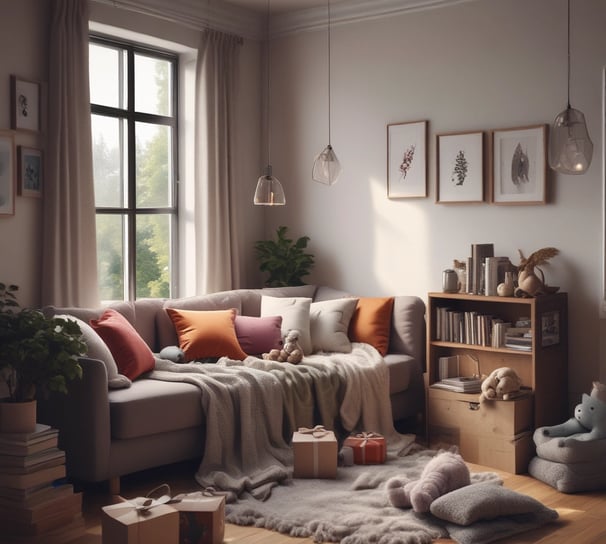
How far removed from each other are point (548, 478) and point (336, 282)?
2337mm

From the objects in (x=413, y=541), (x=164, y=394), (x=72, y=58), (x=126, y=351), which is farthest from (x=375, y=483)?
(x=72, y=58)

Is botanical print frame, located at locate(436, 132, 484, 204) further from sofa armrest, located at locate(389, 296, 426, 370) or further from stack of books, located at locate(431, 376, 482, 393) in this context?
stack of books, located at locate(431, 376, 482, 393)

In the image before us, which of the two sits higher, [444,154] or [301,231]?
[444,154]

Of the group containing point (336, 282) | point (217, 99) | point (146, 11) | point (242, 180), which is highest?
point (146, 11)

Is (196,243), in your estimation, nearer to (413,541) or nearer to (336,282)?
(336,282)

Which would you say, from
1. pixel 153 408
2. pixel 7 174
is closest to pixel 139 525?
pixel 153 408

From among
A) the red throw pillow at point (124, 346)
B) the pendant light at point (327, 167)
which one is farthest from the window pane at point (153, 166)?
the red throw pillow at point (124, 346)

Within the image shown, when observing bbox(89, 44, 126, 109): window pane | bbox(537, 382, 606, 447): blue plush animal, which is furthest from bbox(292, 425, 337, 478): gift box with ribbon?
bbox(89, 44, 126, 109): window pane

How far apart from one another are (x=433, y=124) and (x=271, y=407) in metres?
2.26

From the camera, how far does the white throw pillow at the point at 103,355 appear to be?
13.7ft

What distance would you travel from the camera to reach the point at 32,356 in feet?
11.7

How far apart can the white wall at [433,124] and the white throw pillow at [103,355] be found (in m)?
2.29

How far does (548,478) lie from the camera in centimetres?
440

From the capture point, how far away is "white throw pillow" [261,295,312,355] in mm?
5414
